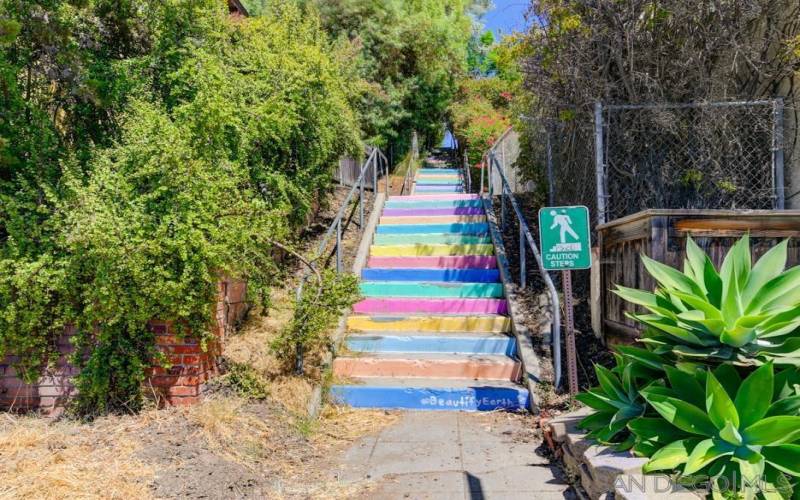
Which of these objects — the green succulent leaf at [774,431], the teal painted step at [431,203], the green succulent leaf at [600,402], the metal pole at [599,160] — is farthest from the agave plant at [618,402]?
the teal painted step at [431,203]

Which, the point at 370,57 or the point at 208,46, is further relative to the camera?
the point at 370,57

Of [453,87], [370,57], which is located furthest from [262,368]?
[453,87]

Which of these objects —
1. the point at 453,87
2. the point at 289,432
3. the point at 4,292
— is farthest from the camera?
the point at 453,87

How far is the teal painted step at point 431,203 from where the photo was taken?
9.59 m

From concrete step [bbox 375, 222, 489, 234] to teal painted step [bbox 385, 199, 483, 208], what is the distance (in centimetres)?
101

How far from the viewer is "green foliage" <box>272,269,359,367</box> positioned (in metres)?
5.04

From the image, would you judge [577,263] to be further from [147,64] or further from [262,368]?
[147,64]

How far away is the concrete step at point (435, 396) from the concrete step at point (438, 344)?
0.62m

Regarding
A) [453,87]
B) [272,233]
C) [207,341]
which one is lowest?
Answer: [207,341]

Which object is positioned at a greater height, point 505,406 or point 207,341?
point 207,341

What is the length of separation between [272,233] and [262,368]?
1367 millimetres

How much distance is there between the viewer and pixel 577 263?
4648mm

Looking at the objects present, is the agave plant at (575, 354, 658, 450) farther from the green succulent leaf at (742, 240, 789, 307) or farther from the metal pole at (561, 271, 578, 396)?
the metal pole at (561, 271, 578, 396)

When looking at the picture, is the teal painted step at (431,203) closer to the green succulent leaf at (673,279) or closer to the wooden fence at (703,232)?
the wooden fence at (703,232)
